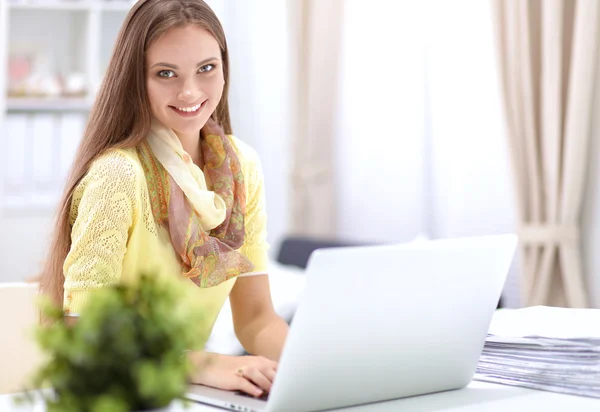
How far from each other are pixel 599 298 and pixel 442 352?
1.43 meters

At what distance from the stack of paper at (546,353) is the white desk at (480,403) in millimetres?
19

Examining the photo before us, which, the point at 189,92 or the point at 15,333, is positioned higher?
the point at 189,92

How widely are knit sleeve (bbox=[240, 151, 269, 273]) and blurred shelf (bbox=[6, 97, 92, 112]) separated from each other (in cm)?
213

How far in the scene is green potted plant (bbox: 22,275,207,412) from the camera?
605mm

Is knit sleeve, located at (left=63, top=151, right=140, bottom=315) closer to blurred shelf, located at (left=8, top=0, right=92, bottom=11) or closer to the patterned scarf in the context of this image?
the patterned scarf

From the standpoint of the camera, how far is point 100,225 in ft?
3.92

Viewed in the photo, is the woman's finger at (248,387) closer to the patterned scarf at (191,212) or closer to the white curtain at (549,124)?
the patterned scarf at (191,212)

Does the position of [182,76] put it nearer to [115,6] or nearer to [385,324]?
[385,324]

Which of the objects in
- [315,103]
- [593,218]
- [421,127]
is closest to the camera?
[593,218]

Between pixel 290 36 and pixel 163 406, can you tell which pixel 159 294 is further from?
pixel 290 36

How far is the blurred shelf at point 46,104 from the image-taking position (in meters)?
3.44

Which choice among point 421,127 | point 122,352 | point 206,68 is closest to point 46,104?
point 421,127

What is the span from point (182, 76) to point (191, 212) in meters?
0.20

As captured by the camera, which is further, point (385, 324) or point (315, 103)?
point (315, 103)
